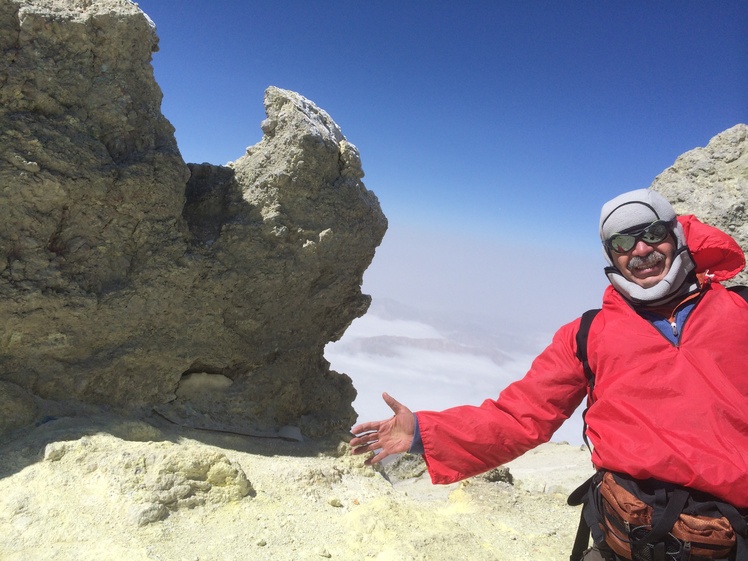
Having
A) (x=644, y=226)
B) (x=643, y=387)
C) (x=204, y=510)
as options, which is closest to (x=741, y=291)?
(x=644, y=226)

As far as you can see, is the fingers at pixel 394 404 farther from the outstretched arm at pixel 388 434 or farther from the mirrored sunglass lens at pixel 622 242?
the mirrored sunglass lens at pixel 622 242

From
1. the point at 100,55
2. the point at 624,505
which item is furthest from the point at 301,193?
the point at 624,505

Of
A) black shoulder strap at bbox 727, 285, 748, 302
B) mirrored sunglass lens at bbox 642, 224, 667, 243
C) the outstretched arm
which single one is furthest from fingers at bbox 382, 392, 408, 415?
black shoulder strap at bbox 727, 285, 748, 302

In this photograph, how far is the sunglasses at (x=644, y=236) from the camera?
102 inches

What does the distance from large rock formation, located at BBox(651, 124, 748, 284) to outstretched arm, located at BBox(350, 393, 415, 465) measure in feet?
10.8

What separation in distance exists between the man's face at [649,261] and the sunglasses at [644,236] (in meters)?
0.02

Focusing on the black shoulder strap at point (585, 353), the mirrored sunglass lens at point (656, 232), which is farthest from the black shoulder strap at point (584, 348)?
the mirrored sunglass lens at point (656, 232)

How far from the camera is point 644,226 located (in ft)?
8.60

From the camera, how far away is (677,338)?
250cm

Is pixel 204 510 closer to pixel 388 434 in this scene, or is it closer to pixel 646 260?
pixel 388 434

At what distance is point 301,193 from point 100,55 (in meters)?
2.63

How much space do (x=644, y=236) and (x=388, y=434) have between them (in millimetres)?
1693

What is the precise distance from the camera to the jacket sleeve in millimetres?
2729

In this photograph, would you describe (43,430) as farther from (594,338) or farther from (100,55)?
(594,338)
